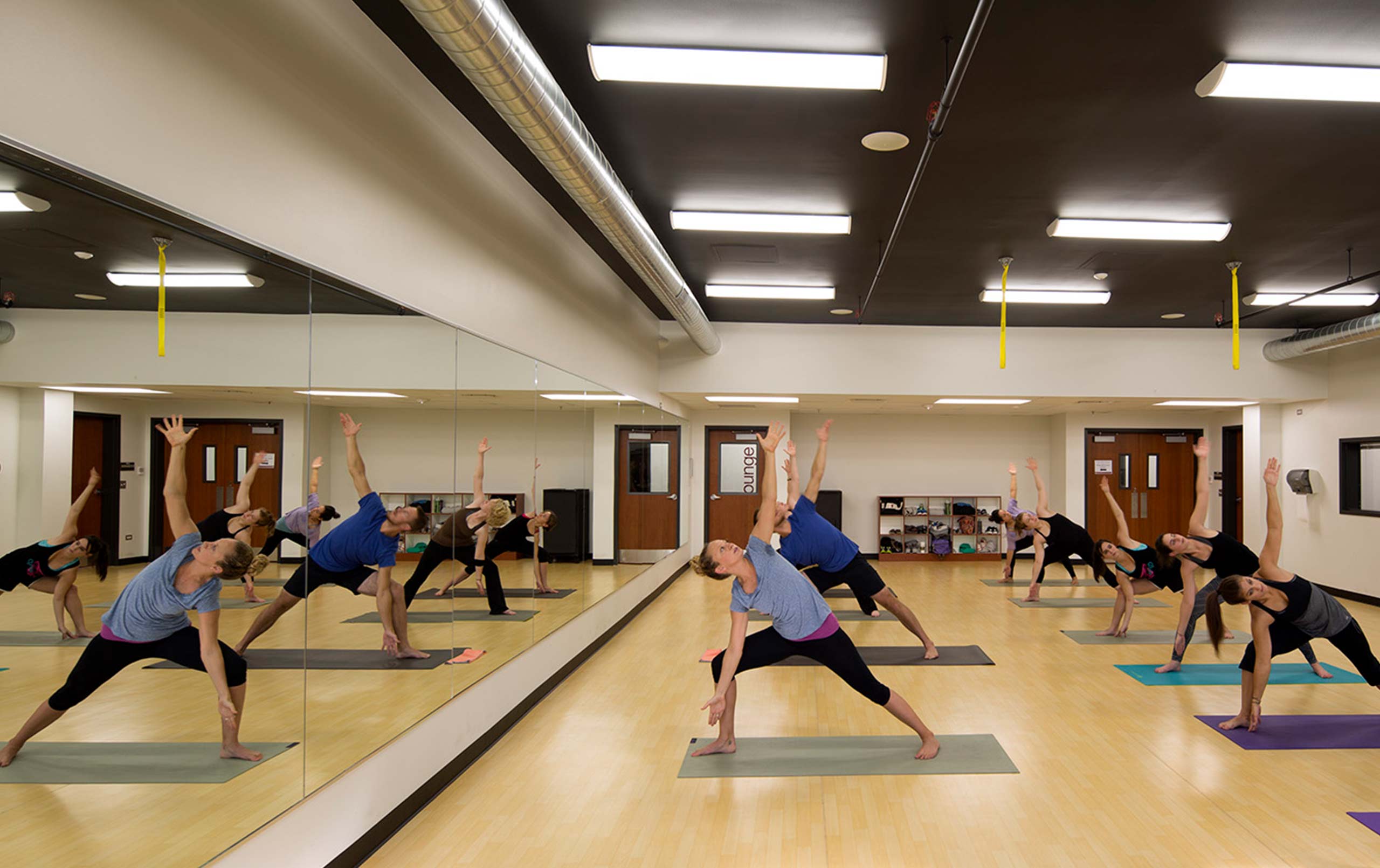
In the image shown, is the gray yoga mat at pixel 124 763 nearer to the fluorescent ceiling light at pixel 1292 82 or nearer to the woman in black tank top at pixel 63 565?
the woman in black tank top at pixel 63 565

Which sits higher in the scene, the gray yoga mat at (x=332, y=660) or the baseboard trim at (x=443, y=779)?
the gray yoga mat at (x=332, y=660)

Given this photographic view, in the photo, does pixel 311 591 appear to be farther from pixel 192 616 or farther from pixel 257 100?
pixel 257 100

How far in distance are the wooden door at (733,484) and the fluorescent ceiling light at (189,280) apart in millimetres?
9385

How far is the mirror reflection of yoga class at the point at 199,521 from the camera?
1.68 metres

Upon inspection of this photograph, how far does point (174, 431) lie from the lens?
6.75ft

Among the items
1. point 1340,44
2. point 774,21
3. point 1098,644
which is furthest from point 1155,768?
point 774,21

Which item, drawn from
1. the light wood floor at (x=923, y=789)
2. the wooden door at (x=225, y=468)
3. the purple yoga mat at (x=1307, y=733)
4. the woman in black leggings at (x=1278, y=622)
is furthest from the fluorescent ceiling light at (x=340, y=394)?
the purple yoga mat at (x=1307, y=733)

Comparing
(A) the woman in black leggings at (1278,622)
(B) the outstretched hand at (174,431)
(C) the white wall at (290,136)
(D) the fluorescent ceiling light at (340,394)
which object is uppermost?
(C) the white wall at (290,136)

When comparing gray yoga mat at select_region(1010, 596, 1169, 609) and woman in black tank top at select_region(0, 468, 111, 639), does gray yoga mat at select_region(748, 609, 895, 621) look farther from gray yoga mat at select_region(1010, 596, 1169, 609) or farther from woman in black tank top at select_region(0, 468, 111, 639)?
woman in black tank top at select_region(0, 468, 111, 639)

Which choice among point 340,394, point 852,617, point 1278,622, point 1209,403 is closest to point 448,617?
point 340,394

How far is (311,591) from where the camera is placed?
8.47 feet

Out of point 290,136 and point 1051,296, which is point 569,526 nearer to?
point 290,136

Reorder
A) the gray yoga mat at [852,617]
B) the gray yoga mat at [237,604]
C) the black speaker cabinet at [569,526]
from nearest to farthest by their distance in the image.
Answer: the gray yoga mat at [237,604]
the black speaker cabinet at [569,526]
the gray yoga mat at [852,617]

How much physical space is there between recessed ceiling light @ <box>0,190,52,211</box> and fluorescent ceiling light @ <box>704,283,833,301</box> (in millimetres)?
5973
